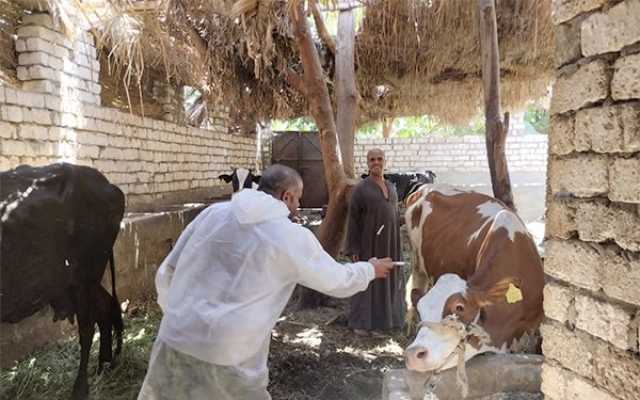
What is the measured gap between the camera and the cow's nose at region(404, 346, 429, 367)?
2.53 metres

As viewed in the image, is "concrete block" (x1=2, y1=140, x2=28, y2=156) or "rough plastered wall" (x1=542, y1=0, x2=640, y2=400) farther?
"concrete block" (x1=2, y1=140, x2=28, y2=156)

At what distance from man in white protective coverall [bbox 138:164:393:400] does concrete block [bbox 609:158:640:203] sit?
1.13 meters

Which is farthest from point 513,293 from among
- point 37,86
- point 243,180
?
point 37,86

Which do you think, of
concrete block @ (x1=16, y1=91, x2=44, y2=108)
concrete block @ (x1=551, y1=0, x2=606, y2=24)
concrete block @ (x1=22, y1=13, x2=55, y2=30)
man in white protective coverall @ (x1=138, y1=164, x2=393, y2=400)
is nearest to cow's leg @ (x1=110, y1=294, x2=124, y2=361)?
man in white protective coverall @ (x1=138, y1=164, x2=393, y2=400)

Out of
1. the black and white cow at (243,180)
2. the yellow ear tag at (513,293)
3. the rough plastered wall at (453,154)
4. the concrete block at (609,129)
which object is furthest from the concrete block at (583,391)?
the rough plastered wall at (453,154)

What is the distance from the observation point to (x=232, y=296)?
6.50 feet

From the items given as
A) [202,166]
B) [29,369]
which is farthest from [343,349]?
[202,166]

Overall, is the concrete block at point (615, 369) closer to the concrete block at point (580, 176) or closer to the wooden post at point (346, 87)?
the concrete block at point (580, 176)

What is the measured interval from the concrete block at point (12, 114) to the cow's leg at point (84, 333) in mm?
2059

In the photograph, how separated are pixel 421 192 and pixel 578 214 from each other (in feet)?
11.9

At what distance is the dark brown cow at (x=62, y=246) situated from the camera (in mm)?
3412

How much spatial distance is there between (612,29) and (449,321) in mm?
1703

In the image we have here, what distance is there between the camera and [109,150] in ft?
21.1

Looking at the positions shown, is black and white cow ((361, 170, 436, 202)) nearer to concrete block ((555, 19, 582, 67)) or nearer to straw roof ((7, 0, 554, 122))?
straw roof ((7, 0, 554, 122))
